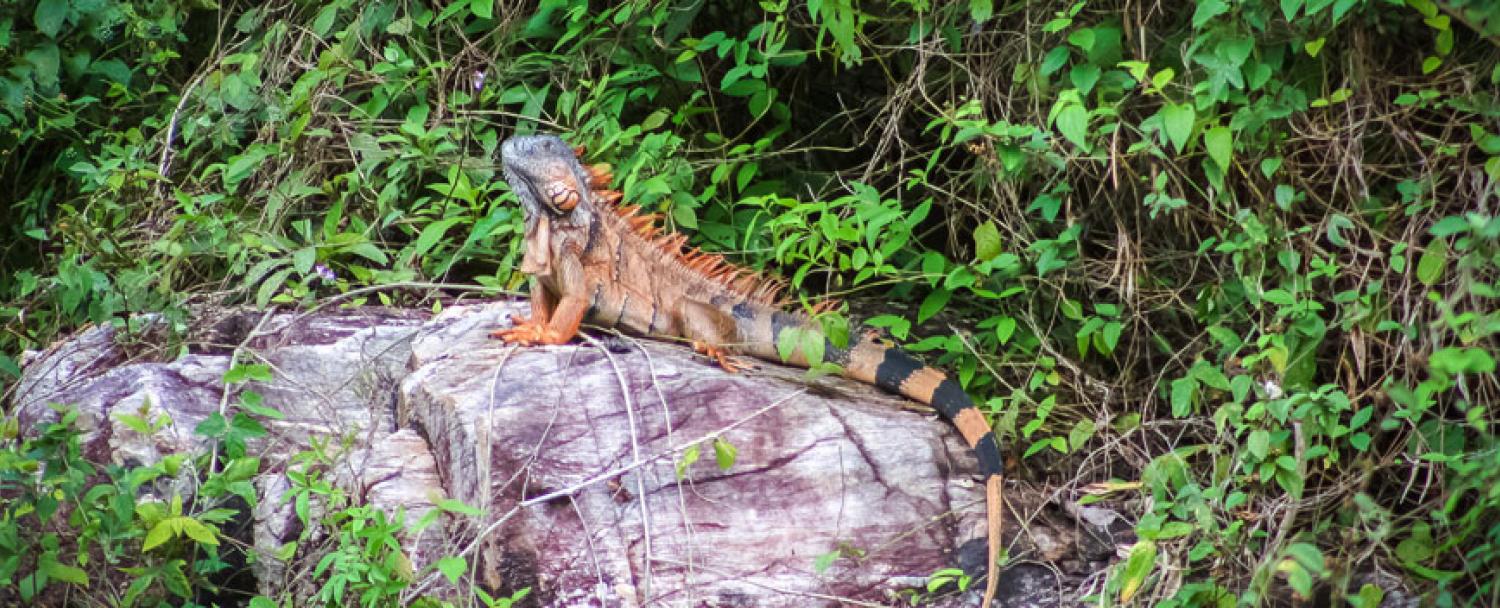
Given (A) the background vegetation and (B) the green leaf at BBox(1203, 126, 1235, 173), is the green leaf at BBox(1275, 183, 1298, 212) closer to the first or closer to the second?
(A) the background vegetation

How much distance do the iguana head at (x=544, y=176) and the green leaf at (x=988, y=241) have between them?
1288 mm

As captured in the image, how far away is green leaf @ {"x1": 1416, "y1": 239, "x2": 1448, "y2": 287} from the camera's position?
12.3 ft

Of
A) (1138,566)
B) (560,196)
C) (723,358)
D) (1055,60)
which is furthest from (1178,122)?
(560,196)

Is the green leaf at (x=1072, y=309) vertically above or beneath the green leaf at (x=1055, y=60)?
beneath

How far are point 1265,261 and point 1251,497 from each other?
0.71 m

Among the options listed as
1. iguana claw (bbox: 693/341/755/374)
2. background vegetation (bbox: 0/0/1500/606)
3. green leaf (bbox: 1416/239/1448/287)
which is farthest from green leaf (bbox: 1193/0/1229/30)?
→ iguana claw (bbox: 693/341/755/374)

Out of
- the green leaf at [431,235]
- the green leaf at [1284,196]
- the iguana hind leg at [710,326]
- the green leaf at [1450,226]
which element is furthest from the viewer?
the green leaf at [431,235]

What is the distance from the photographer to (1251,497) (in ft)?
12.9

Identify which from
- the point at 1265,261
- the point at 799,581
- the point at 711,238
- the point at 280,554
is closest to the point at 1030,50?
the point at 1265,261

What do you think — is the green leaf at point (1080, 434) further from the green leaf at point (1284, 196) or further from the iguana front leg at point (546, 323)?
the iguana front leg at point (546, 323)

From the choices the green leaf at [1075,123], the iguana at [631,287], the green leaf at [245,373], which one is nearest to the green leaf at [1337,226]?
the green leaf at [1075,123]

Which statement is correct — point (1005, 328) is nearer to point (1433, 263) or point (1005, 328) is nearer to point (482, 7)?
point (1433, 263)

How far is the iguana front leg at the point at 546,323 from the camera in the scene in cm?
447

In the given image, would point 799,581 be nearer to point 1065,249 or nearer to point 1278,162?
point 1065,249
